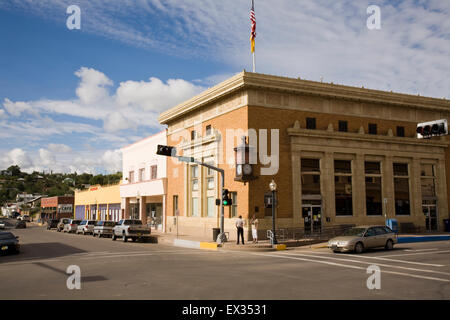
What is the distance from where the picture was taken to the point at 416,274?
14109 mm

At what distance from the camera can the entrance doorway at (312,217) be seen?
3098cm

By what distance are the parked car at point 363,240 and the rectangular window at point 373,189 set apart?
1030cm

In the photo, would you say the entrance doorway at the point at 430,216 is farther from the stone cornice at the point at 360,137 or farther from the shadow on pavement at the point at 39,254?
the shadow on pavement at the point at 39,254

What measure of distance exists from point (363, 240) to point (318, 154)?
449 inches

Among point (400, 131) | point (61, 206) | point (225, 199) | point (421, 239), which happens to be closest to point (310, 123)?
point (400, 131)

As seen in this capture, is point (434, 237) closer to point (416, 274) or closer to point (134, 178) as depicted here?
point (416, 274)

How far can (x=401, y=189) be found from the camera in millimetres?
35438

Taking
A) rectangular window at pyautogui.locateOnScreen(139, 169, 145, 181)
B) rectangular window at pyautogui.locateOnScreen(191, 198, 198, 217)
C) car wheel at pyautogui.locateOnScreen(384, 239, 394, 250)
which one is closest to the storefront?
rectangular window at pyautogui.locateOnScreen(139, 169, 145, 181)

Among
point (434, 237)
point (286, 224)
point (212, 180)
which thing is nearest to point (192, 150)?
point (212, 180)

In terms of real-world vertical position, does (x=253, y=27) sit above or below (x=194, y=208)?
above

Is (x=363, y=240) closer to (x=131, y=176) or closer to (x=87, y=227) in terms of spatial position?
(x=87, y=227)

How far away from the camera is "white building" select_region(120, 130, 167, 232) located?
145 feet

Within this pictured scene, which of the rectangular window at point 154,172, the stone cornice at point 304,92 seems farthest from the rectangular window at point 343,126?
the rectangular window at point 154,172
